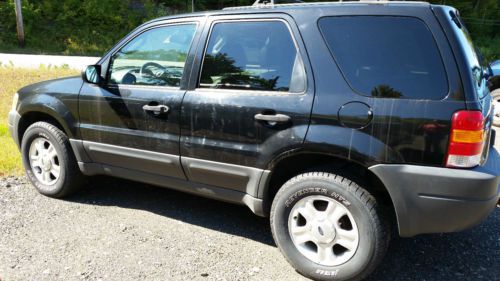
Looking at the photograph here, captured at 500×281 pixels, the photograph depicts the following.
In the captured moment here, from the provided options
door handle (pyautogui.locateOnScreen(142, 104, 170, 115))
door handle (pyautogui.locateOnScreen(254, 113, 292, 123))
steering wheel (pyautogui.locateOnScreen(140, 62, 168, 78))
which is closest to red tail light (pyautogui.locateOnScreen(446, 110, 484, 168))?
door handle (pyautogui.locateOnScreen(254, 113, 292, 123))

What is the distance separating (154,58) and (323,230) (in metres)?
2.03

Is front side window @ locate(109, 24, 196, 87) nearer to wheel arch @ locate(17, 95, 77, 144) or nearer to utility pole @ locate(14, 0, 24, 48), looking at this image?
wheel arch @ locate(17, 95, 77, 144)

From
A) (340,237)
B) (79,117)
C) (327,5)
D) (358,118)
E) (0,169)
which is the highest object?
(327,5)

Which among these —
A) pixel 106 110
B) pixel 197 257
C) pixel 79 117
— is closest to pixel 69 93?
pixel 79 117

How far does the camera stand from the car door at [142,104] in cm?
365

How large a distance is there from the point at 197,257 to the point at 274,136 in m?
1.11

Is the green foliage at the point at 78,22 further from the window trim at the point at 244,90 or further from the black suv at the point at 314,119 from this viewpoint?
the window trim at the point at 244,90

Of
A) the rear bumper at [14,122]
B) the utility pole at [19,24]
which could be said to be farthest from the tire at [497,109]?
the utility pole at [19,24]

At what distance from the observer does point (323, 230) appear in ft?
10.1

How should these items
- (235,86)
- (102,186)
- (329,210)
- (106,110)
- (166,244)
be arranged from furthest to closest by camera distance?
(102,186) < (106,110) < (166,244) < (235,86) < (329,210)

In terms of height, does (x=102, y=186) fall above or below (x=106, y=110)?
below

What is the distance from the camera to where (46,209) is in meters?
4.25

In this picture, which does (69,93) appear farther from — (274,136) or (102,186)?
(274,136)

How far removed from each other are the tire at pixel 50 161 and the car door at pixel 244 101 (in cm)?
139
